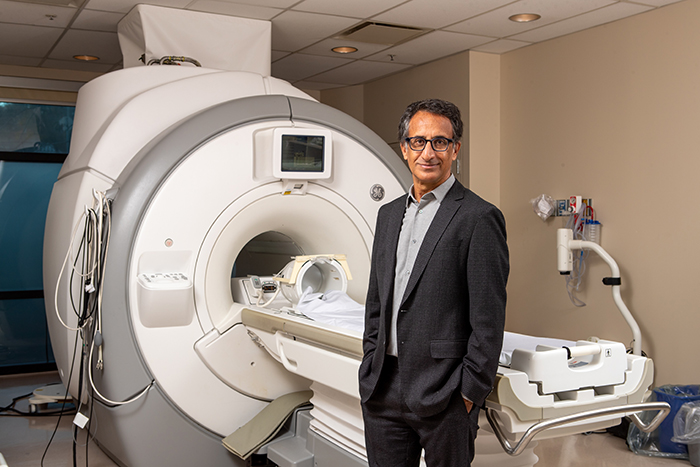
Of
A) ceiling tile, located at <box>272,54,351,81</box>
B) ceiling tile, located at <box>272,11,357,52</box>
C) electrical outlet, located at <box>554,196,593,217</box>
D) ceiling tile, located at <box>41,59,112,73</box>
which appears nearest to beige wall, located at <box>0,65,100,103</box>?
ceiling tile, located at <box>41,59,112,73</box>

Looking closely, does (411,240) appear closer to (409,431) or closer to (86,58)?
(409,431)

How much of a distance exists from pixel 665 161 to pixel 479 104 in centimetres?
118

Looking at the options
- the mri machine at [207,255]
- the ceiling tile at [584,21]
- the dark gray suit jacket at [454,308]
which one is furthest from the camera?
the ceiling tile at [584,21]

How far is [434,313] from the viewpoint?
1.41m

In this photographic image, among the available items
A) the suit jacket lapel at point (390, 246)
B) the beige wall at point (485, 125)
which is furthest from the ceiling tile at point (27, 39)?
the suit jacket lapel at point (390, 246)

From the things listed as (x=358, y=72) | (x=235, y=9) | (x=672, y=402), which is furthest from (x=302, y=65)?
(x=672, y=402)

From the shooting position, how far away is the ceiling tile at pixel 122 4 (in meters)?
2.96

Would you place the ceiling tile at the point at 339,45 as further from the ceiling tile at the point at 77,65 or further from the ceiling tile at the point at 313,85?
the ceiling tile at the point at 77,65

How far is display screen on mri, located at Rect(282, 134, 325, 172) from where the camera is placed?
2.56 m

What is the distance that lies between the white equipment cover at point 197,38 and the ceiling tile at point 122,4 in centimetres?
3

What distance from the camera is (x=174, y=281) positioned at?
237cm

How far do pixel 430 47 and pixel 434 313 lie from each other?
8.76 feet

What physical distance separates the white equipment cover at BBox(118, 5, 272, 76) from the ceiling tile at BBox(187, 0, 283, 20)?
0.15 feet

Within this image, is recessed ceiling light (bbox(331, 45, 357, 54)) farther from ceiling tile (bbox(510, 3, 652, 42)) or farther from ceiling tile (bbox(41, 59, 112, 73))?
ceiling tile (bbox(41, 59, 112, 73))
